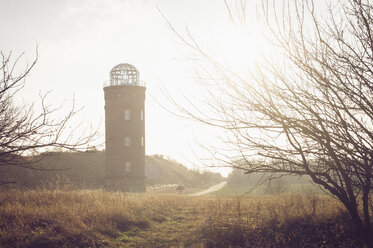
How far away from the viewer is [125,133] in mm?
27250

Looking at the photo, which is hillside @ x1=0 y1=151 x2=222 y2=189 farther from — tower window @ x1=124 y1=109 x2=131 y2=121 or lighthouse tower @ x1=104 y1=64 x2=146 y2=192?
tower window @ x1=124 y1=109 x2=131 y2=121

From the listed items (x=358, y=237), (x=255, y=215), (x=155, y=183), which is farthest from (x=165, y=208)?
(x=155, y=183)

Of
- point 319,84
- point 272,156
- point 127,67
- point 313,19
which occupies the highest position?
point 127,67

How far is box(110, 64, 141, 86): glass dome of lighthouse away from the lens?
28.1 m

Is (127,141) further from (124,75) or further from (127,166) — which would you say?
(124,75)

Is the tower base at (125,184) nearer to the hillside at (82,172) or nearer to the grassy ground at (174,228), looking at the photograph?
the hillside at (82,172)

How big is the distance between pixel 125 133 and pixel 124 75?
5.07m

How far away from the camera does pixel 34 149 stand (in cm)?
468

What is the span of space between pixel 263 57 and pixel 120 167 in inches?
979

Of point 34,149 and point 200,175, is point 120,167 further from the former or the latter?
point 200,175

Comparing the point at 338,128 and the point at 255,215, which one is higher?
the point at 338,128

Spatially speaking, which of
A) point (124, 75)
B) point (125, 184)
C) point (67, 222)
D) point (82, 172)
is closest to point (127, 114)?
point (124, 75)

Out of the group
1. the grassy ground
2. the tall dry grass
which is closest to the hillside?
the tall dry grass

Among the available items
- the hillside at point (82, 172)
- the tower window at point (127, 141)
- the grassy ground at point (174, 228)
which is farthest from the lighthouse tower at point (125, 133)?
the grassy ground at point (174, 228)
